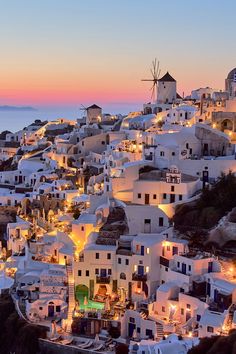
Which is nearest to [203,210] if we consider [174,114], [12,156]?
[174,114]

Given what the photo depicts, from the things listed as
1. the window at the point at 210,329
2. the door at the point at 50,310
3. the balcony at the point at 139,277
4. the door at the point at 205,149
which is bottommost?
the door at the point at 50,310

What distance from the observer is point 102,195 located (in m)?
31.1

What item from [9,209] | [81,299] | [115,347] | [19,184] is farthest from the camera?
[19,184]

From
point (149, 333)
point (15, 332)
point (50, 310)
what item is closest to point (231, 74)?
point (50, 310)

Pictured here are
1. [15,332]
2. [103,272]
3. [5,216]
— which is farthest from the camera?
[5,216]

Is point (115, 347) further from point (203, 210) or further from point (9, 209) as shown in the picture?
point (9, 209)

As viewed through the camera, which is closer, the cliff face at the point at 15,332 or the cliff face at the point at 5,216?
the cliff face at the point at 15,332

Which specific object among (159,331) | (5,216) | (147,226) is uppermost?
(147,226)

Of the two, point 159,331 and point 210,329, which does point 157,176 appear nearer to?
point 159,331

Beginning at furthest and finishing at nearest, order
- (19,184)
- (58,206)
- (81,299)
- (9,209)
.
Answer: (19,184)
(9,209)
(58,206)
(81,299)

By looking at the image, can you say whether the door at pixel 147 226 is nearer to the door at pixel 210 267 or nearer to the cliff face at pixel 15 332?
the door at pixel 210 267

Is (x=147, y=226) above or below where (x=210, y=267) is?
above

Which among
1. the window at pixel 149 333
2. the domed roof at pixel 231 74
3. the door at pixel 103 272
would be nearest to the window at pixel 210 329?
the window at pixel 149 333

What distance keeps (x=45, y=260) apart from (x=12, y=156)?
2219cm
